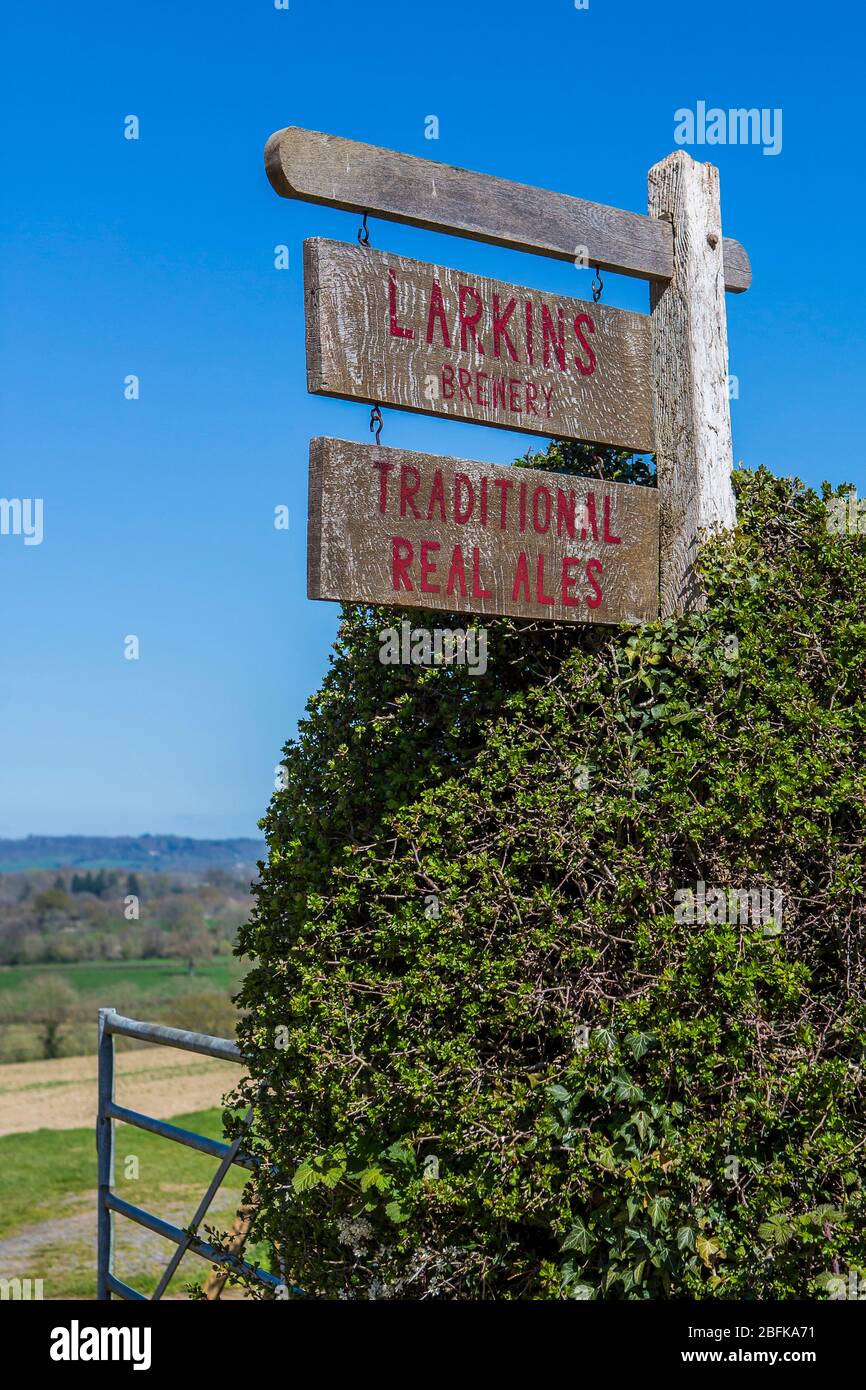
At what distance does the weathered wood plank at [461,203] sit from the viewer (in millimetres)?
3137

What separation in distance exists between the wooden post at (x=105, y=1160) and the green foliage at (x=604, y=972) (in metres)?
2.18

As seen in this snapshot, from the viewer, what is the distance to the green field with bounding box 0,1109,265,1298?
28.9 ft

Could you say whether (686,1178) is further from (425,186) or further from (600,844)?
(425,186)

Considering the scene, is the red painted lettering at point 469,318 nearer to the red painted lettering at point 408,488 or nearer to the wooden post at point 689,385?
the red painted lettering at point 408,488

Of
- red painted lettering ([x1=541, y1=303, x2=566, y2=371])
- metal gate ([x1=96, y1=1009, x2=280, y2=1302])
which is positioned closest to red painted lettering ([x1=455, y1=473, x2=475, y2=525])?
red painted lettering ([x1=541, y1=303, x2=566, y2=371])

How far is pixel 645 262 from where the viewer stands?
3846 millimetres

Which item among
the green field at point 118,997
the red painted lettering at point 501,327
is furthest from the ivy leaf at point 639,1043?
the green field at point 118,997

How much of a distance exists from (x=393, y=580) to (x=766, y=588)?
122 centimetres

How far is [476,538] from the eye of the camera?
3.32 meters

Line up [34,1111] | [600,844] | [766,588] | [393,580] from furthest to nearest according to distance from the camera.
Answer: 1. [34,1111]
2. [766,588]
3. [600,844]
4. [393,580]

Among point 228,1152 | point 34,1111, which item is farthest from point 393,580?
point 34,1111

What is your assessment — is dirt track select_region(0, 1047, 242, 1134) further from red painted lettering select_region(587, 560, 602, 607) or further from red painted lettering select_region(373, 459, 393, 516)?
red painted lettering select_region(373, 459, 393, 516)

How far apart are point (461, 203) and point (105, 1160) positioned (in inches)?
178

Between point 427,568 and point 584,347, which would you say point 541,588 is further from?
point 584,347
